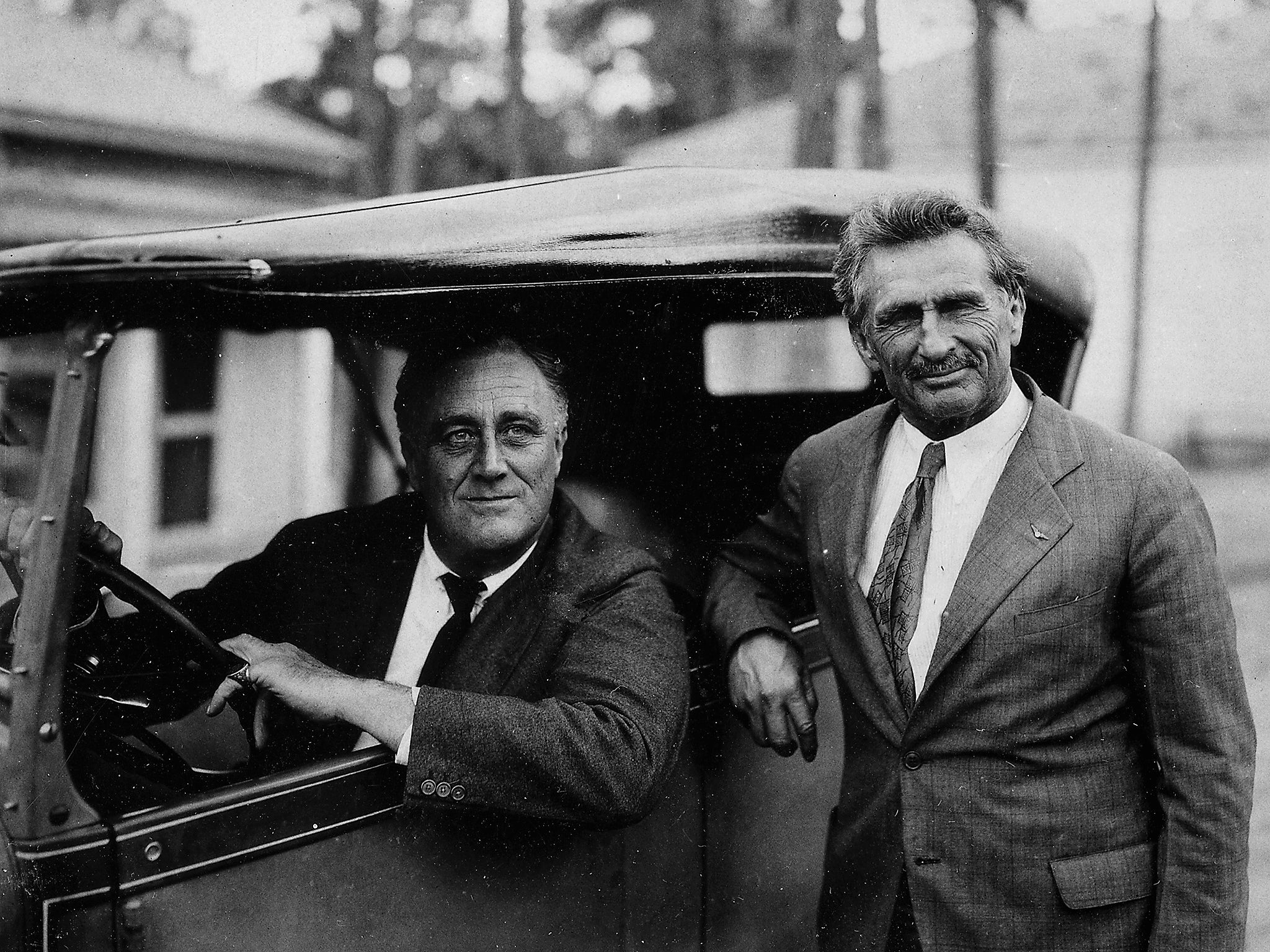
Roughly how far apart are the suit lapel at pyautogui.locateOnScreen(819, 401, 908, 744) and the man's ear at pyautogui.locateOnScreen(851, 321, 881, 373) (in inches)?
4.8

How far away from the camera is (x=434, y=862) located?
6.86ft

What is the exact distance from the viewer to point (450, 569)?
2.59 m

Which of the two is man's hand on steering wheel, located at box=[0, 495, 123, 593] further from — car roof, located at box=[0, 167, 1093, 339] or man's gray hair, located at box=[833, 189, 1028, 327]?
man's gray hair, located at box=[833, 189, 1028, 327]

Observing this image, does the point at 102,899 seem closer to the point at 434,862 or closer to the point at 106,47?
the point at 434,862

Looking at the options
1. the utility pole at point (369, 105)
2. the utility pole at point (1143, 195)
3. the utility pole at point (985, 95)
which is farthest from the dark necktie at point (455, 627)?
the utility pole at point (369, 105)

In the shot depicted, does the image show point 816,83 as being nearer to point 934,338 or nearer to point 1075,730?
point 934,338

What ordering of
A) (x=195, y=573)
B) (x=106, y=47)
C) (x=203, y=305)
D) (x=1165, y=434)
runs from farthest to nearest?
1. (x=1165, y=434)
2. (x=106, y=47)
3. (x=195, y=573)
4. (x=203, y=305)

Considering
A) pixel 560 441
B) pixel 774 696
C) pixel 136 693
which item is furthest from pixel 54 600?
pixel 774 696

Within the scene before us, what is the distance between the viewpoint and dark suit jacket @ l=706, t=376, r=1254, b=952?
1.95 m

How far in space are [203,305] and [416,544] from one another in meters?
0.76

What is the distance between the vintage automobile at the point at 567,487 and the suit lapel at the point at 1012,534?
27.2 inches

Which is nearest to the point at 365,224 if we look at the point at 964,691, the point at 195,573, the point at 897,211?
the point at 897,211

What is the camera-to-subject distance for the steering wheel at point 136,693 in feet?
6.84

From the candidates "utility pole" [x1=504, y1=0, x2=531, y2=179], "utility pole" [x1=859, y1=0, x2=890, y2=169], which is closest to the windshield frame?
"utility pole" [x1=859, y1=0, x2=890, y2=169]
